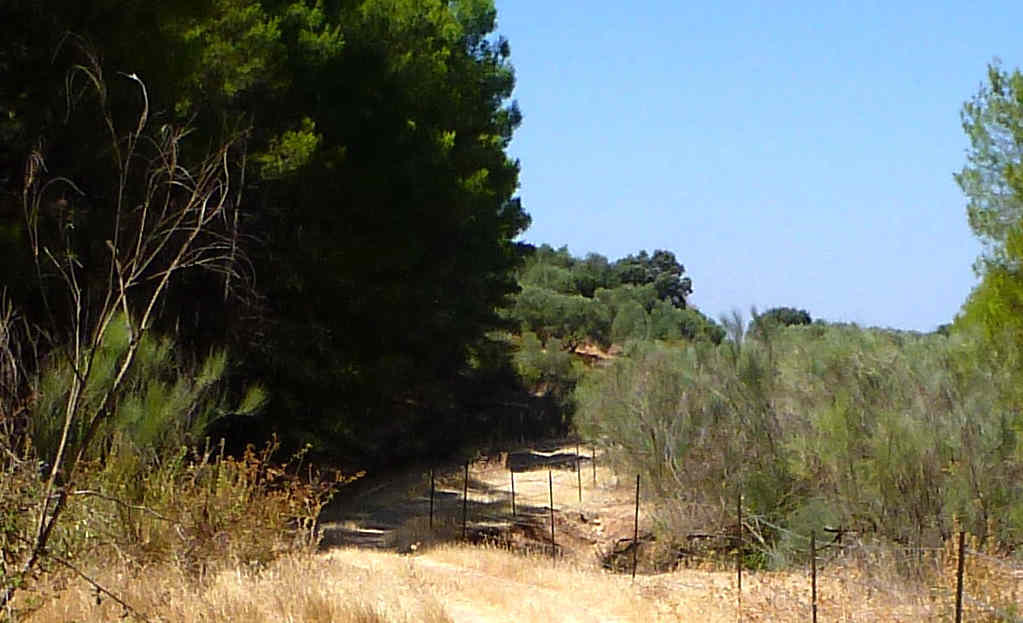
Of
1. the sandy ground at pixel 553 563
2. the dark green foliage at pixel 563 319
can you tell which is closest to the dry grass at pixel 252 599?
the sandy ground at pixel 553 563

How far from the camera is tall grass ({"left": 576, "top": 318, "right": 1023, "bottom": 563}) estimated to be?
1379 cm

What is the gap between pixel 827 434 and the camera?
15531 millimetres

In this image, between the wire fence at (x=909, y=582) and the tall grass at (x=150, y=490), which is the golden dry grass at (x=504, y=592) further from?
the tall grass at (x=150, y=490)

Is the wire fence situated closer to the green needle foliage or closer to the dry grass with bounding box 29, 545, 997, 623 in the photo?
the dry grass with bounding box 29, 545, 997, 623

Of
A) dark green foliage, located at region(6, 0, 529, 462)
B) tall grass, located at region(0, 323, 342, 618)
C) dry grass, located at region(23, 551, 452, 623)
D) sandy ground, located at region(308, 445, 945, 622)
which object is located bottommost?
sandy ground, located at region(308, 445, 945, 622)

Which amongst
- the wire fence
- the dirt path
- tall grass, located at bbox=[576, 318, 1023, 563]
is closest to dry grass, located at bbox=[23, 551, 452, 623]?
the wire fence

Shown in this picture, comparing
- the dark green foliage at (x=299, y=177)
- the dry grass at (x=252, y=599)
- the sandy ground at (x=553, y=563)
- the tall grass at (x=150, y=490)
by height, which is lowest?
the sandy ground at (x=553, y=563)

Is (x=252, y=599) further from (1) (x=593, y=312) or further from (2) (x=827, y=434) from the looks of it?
(1) (x=593, y=312)

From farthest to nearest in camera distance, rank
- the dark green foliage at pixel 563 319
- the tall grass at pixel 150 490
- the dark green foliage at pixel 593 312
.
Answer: the dark green foliage at pixel 563 319, the dark green foliage at pixel 593 312, the tall grass at pixel 150 490

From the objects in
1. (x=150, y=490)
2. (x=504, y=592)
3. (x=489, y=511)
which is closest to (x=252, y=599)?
(x=150, y=490)

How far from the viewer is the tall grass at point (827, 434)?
13.8 metres

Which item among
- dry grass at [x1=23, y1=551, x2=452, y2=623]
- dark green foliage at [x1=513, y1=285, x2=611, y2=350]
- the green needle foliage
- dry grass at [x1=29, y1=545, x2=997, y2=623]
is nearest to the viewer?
dry grass at [x1=23, y1=551, x2=452, y2=623]

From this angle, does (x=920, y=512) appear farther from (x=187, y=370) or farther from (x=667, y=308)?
(x=667, y=308)

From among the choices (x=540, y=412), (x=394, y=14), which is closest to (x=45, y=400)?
(x=394, y=14)
